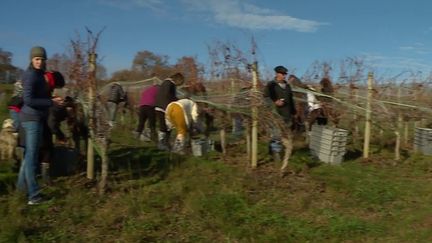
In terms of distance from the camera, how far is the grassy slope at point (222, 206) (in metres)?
5.21

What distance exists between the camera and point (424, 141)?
A: 1009cm

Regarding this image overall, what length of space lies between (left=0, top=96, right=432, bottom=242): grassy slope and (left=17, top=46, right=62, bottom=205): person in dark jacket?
24 cm

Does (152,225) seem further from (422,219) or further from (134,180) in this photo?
(422,219)

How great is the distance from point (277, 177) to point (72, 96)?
316 centimetres

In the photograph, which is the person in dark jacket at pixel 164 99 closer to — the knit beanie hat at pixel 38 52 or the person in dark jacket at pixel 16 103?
the person in dark jacket at pixel 16 103

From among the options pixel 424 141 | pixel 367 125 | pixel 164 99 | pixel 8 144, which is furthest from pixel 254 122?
pixel 424 141

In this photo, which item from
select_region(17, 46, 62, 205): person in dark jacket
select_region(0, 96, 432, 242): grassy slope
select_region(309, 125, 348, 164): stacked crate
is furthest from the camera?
select_region(309, 125, 348, 164): stacked crate

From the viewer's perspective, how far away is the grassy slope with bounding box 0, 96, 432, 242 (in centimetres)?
521

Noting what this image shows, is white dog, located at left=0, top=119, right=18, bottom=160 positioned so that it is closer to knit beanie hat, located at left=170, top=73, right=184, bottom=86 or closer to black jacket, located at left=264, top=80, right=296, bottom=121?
knit beanie hat, located at left=170, top=73, right=184, bottom=86

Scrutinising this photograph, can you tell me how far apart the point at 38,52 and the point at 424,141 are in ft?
25.7

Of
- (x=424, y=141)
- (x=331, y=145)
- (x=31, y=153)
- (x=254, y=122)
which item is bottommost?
(x=424, y=141)

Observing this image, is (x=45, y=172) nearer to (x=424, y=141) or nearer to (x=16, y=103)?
(x=16, y=103)

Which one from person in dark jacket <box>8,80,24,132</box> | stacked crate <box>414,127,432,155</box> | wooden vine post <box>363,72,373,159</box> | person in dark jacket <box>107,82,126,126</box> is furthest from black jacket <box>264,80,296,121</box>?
person in dark jacket <box>107,82,126,126</box>

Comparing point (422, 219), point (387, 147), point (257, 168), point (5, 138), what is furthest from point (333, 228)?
point (387, 147)
